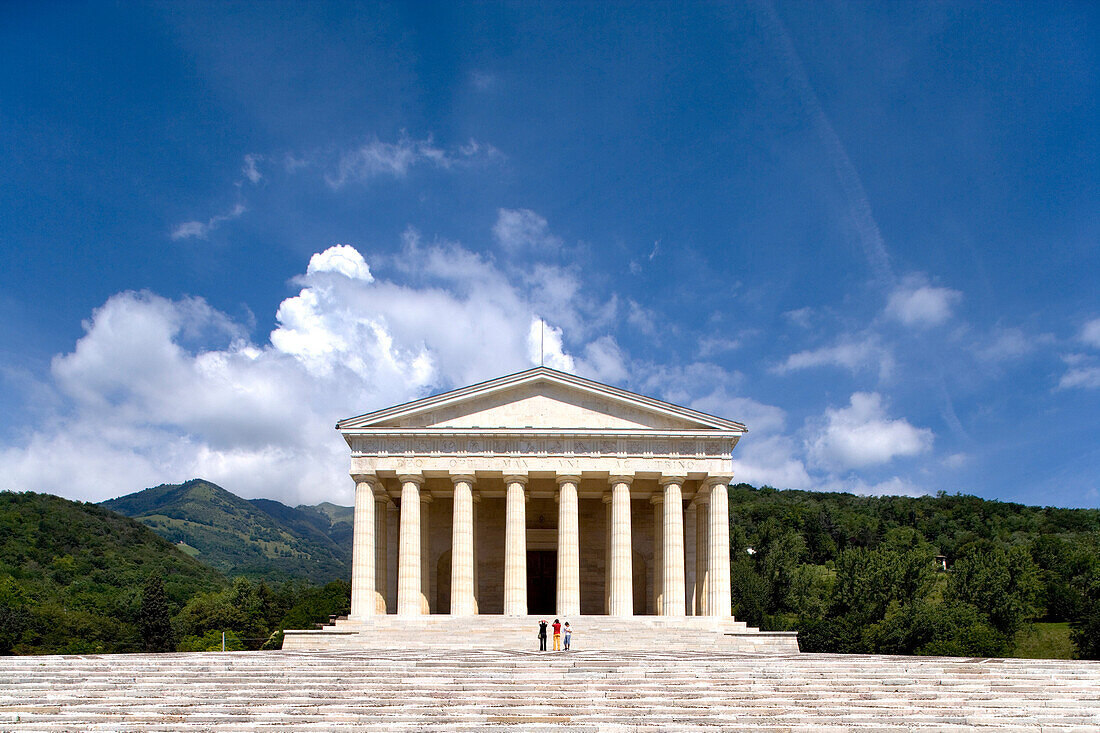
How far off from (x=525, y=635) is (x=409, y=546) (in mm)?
8928

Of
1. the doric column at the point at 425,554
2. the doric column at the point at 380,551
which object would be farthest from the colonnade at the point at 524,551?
the doric column at the point at 425,554

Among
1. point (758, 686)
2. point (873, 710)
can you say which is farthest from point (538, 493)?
point (873, 710)

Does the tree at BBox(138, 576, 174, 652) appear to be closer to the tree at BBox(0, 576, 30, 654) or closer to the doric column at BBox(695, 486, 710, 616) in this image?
the tree at BBox(0, 576, 30, 654)

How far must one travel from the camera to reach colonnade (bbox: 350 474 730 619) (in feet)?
141

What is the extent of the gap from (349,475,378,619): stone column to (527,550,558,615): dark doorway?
10.9 meters

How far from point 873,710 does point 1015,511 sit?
119 meters

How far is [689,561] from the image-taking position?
4884cm

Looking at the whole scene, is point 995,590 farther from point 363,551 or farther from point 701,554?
point 363,551

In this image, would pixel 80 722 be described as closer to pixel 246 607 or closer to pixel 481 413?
pixel 481 413

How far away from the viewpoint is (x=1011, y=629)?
67.2 meters

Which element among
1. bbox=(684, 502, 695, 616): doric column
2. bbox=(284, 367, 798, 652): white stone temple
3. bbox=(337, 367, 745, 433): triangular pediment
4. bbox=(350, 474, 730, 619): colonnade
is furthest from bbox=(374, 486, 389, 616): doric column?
bbox=(684, 502, 695, 616): doric column

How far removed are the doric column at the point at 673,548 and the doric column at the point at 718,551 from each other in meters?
1.50

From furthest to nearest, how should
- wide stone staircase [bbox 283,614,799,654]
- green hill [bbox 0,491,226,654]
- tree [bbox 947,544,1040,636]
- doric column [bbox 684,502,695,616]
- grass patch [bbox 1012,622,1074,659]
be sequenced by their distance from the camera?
green hill [bbox 0,491,226,654] → grass patch [bbox 1012,622,1074,659] → tree [bbox 947,544,1040,636] → doric column [bbox 684,502,695,616] → wide stone staircase [bbox 283,614,799,654]

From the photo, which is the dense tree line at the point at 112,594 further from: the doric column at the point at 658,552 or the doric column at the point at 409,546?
the doric column at the point at 658,552
